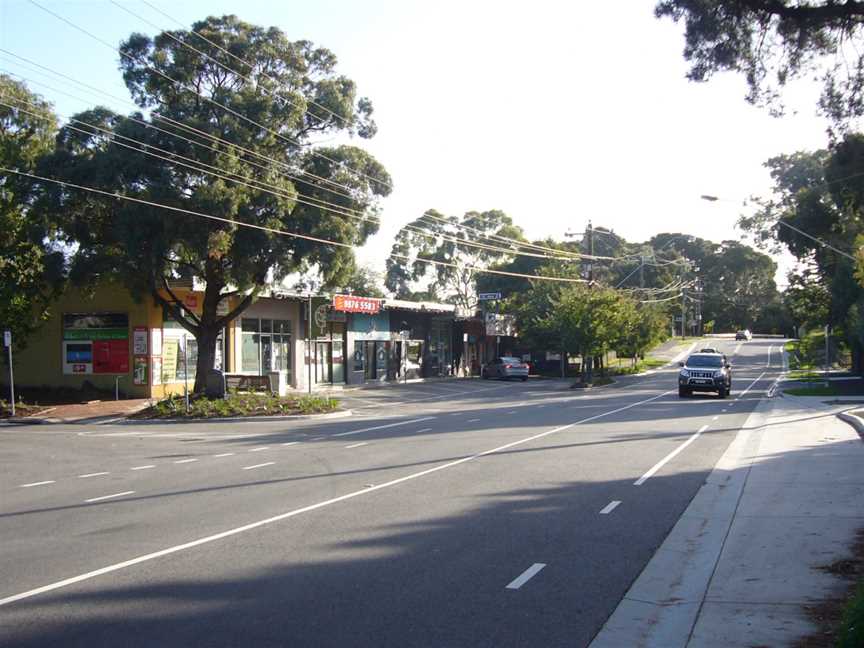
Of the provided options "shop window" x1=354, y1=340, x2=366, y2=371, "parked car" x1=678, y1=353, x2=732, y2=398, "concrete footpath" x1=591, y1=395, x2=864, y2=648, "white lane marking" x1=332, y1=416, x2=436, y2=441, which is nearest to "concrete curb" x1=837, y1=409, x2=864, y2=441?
"concrete footpath" x1=591, y1=395, x2=864, y2=648

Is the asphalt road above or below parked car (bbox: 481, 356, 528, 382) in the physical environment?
below

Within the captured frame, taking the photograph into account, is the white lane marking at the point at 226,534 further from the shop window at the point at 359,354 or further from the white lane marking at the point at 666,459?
the shop window at the point at 359,354

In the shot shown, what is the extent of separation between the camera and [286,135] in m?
31.0

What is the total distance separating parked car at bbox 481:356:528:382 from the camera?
54.7 m

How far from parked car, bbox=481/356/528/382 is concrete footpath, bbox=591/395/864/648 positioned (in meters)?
39.1

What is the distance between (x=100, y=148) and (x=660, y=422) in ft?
65.5

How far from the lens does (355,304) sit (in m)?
44.1

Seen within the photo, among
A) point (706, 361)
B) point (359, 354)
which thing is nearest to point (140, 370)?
point (359, 354)

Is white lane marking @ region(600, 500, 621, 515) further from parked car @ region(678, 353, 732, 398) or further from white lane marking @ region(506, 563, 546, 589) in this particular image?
parked car @ region(678, 353, 732, 398)

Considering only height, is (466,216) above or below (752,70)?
above

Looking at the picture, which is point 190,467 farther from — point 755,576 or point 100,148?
point 100,148

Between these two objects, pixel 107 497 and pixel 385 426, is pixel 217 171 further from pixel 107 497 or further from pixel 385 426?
pixel 107 497

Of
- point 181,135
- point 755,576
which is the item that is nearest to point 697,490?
point 755,576

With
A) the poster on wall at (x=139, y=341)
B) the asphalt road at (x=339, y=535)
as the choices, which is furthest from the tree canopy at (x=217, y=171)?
the asphalt road at (x=339, y=535)
